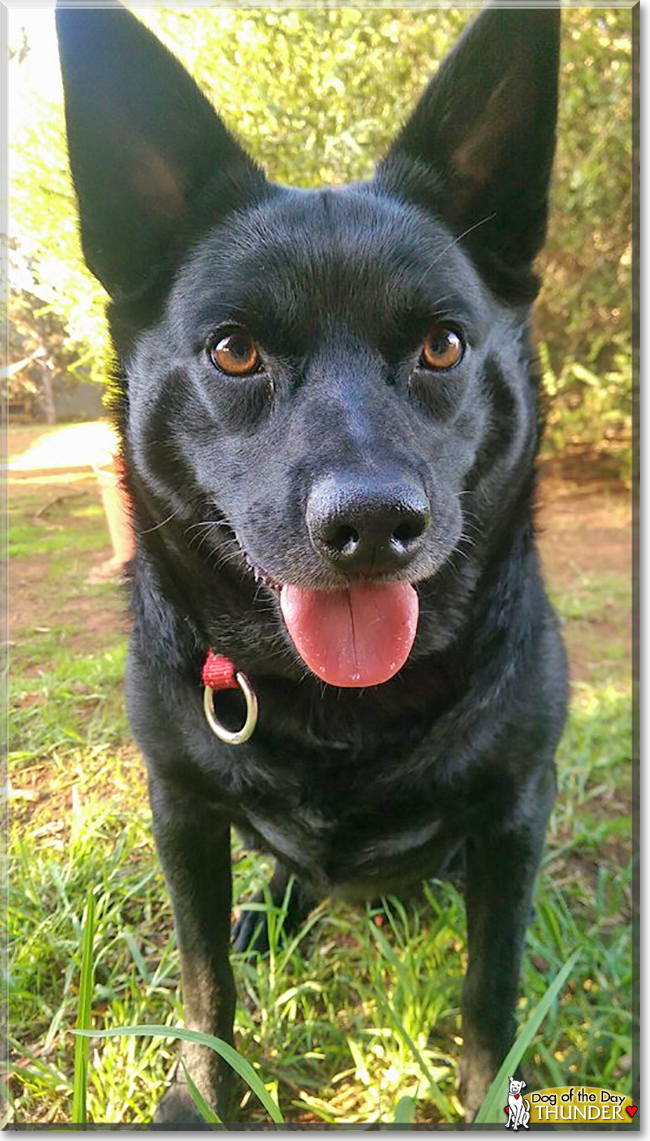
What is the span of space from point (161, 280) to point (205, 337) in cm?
14

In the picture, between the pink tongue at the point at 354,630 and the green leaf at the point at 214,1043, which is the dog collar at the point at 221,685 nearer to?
the pink tongue at the point at 354,630

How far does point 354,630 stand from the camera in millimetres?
→ 964

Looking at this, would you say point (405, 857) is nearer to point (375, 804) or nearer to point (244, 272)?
point (375, 804)

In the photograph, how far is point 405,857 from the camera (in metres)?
1.22

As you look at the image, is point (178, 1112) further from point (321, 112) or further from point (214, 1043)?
point (321, 112)

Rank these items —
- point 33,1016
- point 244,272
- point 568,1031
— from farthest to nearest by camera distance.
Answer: point 568,1031
point 33,1016
point 244,272

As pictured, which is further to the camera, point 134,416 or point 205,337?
point 134,416

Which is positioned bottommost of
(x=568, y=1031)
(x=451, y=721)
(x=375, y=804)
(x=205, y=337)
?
(x=568, y=1031)

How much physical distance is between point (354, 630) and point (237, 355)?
39 cm

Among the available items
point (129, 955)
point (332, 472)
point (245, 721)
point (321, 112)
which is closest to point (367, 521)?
point (332, 472)

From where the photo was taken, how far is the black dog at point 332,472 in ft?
3.22

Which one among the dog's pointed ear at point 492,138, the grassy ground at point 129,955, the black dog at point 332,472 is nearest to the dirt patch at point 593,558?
the grassy ground at point 129,955

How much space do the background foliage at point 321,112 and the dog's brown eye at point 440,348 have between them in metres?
0.39

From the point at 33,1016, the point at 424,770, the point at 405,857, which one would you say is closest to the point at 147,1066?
the point at 33,1016
